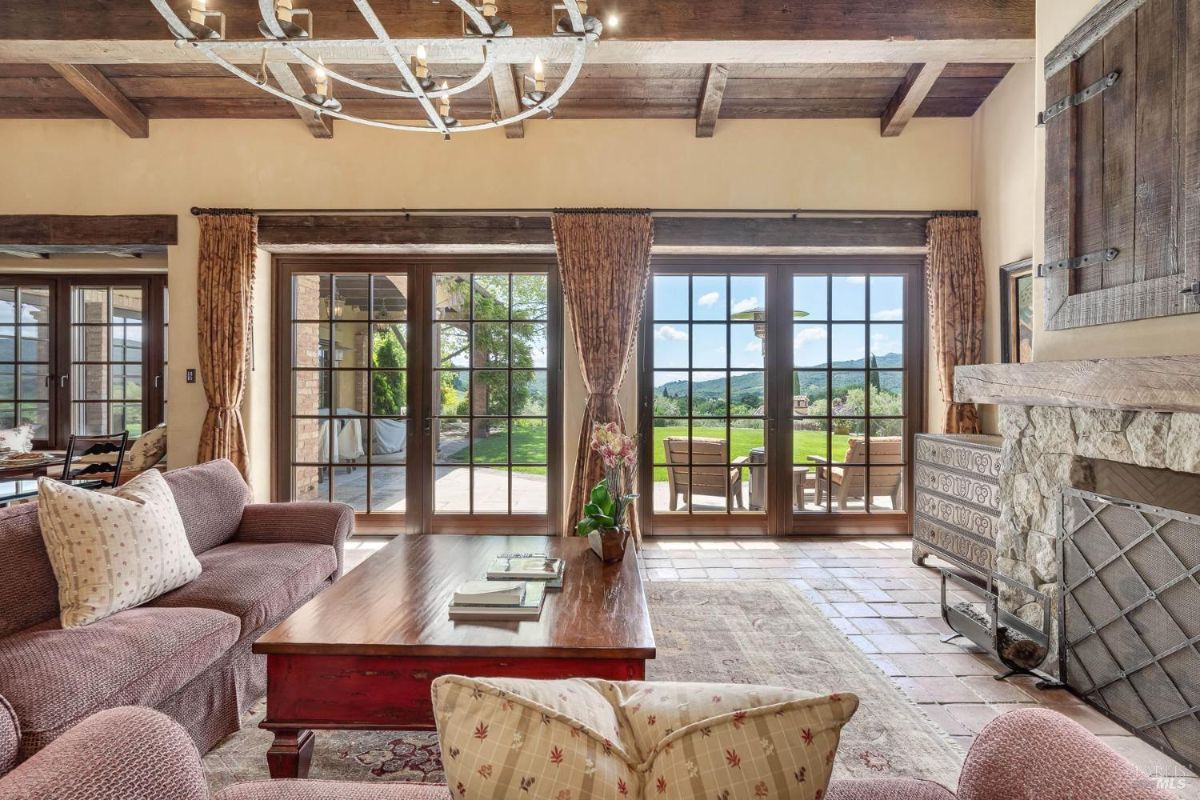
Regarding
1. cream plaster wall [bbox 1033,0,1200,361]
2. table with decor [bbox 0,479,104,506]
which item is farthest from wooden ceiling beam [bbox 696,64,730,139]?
table with decor [bbox 0,479,104,506]

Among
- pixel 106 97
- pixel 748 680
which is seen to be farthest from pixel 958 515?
pixel 106 97

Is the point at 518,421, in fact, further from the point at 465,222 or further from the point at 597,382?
the point at 465,222

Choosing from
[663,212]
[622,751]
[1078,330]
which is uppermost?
[663,212]

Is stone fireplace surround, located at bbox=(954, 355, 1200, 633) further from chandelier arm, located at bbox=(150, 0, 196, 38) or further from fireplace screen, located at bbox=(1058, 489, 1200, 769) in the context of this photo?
chandelier arm, located at bbox=(150, 0, 196, 38)

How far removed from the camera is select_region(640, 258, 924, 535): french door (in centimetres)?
438

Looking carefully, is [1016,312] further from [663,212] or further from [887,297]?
[663,212]

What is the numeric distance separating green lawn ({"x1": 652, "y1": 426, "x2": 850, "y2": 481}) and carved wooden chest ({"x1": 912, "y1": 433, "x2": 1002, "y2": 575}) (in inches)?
29.3

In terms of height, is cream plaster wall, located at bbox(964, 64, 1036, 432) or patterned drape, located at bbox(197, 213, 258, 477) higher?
cream plaster wall, located at bbox(964, 64, 1036, 432)

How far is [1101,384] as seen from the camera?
6.27ft

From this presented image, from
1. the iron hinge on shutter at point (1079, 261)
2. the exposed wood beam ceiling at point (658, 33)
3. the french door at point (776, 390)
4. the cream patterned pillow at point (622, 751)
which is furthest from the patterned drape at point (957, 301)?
the cream patterned pillow at point (622, 751)

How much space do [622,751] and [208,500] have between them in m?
2.74

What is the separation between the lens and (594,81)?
3.85m

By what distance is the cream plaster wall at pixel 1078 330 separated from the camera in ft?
6.18

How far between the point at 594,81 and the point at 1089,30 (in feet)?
8.51
